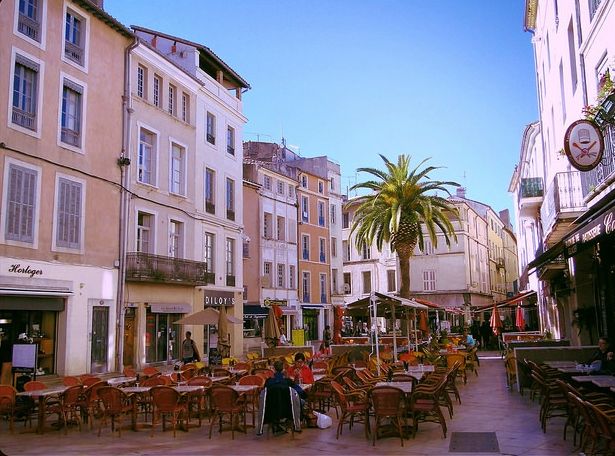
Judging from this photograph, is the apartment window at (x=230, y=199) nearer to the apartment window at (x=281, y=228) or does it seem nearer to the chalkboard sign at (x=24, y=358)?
the apartment window at (x=281, y=228)

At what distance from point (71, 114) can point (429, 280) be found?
43.8m

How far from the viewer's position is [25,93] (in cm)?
1873

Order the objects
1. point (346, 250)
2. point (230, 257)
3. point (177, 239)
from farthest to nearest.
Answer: point (346, 250)
point (230, 257)
point (177, 239)

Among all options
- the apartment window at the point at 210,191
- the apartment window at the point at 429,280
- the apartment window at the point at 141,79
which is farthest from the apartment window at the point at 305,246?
the apartment window at the point at 141,79

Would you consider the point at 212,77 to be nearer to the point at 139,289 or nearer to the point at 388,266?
the point at 139,289

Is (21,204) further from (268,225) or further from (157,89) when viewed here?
(268,225)

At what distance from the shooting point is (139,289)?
2352 centimetres

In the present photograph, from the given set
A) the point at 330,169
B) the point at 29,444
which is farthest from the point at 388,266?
the point at 29,444

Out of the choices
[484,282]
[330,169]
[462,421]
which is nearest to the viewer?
[462,421]

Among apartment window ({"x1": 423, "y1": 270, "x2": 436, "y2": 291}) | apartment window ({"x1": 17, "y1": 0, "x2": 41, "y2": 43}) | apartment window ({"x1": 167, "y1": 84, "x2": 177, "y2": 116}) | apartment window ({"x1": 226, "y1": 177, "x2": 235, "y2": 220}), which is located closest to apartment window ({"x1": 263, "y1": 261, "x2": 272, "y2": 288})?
apartment window ({"x1": 226, "y1": 177, "x2": 235, "y2": 220})

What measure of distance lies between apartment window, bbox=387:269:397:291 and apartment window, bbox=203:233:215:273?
30.8m

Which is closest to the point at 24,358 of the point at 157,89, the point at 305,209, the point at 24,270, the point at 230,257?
the point at 24,270

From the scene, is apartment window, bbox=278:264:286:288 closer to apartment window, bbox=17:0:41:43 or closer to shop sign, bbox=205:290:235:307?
shop sign, bbox=205:290:235:307

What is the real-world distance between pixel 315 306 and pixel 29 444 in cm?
3709
